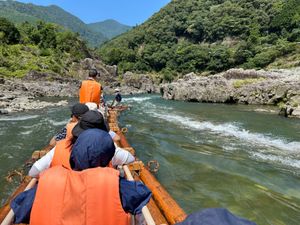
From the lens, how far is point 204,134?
1545 centimetres

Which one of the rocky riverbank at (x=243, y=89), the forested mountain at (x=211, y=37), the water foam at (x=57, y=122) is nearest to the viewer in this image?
the water foam at (x=57, y=122)

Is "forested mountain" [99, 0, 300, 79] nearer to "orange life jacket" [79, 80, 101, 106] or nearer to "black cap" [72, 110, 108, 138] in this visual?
"orange life jacket" [79, 80, 101, 106]

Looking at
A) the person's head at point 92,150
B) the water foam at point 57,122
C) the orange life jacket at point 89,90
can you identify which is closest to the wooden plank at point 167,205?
the person's head at point 92,150

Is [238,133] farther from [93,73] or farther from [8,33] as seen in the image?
[8,33]

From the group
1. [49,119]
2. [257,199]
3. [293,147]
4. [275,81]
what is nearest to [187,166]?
[257,199]

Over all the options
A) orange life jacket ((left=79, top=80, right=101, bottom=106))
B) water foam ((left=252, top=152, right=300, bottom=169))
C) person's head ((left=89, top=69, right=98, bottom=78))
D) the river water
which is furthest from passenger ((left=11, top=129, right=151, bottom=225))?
water foam ((left=252, top=152, right=300, bottom=169))

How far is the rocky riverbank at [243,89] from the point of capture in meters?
30.9

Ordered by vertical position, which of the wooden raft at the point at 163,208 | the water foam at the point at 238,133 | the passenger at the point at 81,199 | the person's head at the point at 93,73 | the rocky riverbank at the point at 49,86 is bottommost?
the rocky riverbank at the point at 49,86

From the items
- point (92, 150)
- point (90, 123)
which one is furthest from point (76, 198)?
point (90, 123)

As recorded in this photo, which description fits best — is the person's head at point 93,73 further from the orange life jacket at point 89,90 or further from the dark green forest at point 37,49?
the dark green forest at point 37,49

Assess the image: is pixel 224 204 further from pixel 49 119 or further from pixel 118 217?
pixel 49 119

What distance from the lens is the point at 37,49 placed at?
2329 inches

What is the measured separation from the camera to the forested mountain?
3110 inches

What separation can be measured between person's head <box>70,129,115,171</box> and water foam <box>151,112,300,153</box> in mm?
11037
